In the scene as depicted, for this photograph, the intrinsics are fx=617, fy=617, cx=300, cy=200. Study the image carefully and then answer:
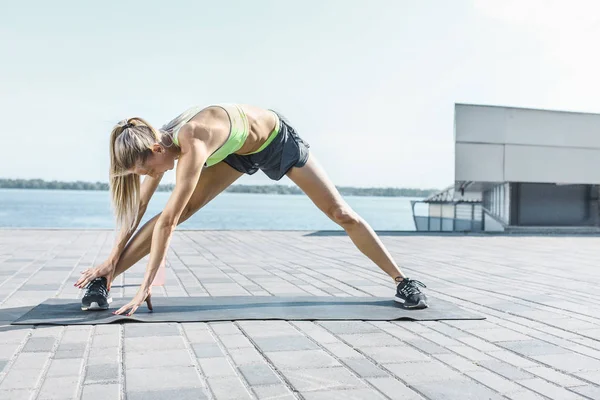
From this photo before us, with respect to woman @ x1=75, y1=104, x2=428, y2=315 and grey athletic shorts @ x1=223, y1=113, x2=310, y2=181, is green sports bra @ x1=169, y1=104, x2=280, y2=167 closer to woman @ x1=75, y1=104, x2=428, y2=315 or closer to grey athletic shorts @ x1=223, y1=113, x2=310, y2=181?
woman @ x1=75, y1=104, x2=428, y2=315

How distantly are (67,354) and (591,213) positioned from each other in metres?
15.0

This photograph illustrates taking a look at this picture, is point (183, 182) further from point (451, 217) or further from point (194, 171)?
point (451, 217)

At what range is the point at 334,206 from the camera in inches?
156

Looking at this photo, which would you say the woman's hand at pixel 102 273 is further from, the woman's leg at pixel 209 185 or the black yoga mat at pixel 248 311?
the black yoga mat at pixel 248 311

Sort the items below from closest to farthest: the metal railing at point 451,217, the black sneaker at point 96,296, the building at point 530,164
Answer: the black sneaker at point 96,296
the building at point 530,164
the metal railing at point 451,217

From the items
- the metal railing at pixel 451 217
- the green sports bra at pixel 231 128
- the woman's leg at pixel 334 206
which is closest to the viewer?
the green sports bra at pixel 231 128

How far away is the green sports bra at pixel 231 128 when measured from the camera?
11.1 feet

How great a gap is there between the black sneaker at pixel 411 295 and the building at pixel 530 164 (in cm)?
1022

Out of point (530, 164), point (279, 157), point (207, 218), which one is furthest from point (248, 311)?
point (207, 218)

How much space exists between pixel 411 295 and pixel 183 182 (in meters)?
1.67

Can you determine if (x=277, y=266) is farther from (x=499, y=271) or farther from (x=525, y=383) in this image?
(x=525, y=383)

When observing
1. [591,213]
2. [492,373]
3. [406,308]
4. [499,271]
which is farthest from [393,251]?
[591,213]

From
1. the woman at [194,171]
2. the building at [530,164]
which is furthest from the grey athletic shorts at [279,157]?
the building at [530,164]

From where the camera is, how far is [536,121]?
14.4 meters
